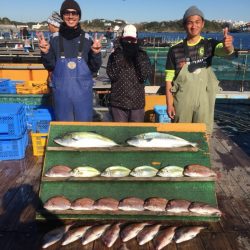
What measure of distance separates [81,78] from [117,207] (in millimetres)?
2166

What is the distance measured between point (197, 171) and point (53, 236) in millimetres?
2064

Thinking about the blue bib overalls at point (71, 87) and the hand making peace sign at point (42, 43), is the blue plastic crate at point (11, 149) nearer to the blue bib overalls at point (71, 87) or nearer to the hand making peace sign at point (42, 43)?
the blue bib overalls at point (71, 87)

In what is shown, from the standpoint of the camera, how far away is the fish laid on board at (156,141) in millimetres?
4246

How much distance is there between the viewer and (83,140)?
421cm

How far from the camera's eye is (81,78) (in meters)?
4.77

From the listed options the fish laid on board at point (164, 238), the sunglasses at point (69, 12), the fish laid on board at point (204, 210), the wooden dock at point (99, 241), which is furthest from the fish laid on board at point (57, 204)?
the sunglasses at point (69, 12)

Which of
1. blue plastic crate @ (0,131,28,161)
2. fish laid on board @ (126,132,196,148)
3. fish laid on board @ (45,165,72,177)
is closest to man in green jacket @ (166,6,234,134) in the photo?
fish laid on board @ (126,132,196,148)

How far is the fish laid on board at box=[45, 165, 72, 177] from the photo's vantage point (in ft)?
13.0

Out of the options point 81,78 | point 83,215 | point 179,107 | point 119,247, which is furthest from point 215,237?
point 81,78

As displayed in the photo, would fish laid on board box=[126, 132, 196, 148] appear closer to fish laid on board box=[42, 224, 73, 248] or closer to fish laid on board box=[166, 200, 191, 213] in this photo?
fish laid on board box=[166, 200, 191, 213]

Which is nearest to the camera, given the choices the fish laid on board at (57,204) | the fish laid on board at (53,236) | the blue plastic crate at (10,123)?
the fish laid on board at (53,236)

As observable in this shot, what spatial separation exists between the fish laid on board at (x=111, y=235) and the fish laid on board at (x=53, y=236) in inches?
19.3

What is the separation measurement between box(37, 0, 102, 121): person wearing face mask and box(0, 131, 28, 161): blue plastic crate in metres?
1.67

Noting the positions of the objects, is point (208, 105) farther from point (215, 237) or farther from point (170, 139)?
point (215, 237)
